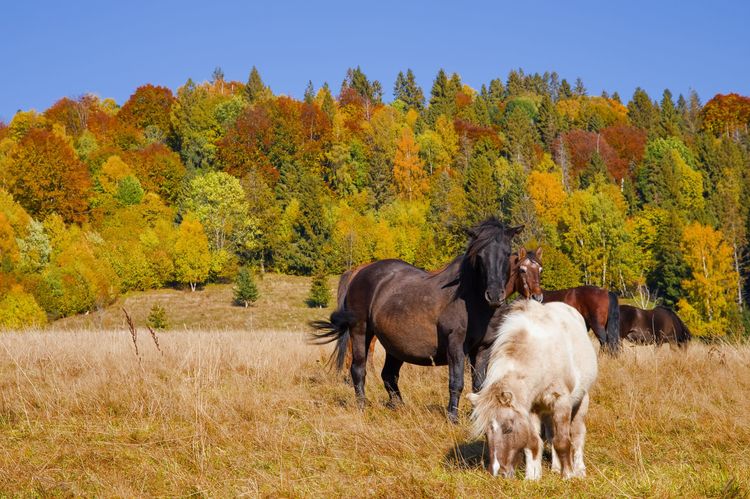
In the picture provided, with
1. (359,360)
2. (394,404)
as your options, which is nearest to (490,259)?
(394,404)

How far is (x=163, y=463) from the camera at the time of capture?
5512mm

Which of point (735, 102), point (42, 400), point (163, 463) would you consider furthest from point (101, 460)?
point (735, 102)

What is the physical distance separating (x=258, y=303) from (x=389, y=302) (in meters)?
50.9

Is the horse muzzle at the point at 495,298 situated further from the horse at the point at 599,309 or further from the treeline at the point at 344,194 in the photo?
the treeline at the point at 344,194

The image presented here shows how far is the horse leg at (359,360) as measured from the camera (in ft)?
27.5

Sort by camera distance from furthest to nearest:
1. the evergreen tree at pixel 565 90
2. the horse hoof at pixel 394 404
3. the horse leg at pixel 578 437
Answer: the evergreen tree at pixel 565 90, the horse hoof at pixel 394 404, the horse leg at pixel 578 437

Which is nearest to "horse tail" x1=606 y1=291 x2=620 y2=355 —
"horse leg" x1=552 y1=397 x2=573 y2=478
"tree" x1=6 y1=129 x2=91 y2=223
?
"horse leg" x1=552 y1=397 x2=573 y2=478

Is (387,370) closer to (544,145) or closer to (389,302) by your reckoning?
(389,302)

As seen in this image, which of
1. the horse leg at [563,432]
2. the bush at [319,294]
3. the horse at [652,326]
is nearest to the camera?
the horse leg at [563,432]

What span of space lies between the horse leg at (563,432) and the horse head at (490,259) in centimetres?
192

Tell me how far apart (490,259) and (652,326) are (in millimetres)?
11041

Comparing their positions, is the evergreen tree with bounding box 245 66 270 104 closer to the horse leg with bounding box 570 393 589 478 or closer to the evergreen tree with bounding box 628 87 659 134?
the evergreen tree with bounding box 628 87 659 134

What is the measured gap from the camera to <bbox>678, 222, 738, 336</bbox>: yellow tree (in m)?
53.5

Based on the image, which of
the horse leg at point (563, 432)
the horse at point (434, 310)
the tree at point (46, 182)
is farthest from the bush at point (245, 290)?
the horse leg at point (563, 432)
